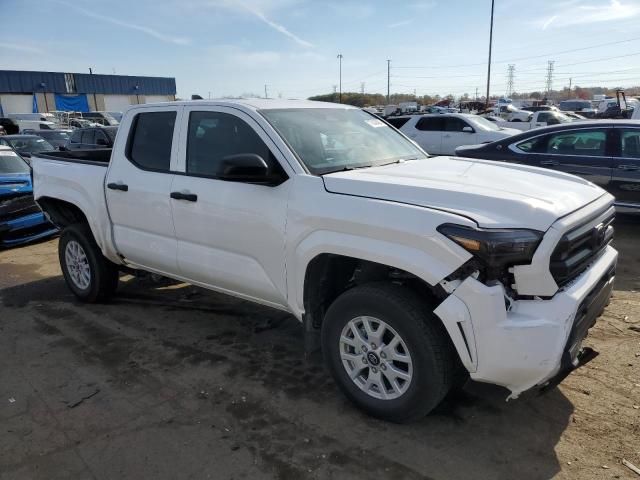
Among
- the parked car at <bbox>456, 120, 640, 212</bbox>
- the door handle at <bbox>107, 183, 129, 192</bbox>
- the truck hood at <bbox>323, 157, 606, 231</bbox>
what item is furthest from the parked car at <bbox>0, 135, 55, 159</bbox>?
the truck hood at <bbox>323, 157, 606, 231</bbox>

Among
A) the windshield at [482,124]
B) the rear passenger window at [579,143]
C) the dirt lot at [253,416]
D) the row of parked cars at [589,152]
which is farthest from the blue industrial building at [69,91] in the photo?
the dirt lot at [253,416]

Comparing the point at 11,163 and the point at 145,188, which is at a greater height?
the point at 145,188

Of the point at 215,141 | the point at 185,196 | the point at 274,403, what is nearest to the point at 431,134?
the point at 215,141

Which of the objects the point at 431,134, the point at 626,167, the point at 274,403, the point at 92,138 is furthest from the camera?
the point at 431,134

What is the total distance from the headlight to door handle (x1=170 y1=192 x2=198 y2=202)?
2.10 m

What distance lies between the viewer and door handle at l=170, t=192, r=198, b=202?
3.81m

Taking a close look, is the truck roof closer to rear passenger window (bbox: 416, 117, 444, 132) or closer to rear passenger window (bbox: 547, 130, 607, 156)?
rear passenger window (bbox: 547, 130, 607, 156)

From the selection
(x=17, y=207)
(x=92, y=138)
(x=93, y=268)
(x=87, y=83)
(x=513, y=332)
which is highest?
(x=87, y=83)

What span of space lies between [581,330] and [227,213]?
2333 mm

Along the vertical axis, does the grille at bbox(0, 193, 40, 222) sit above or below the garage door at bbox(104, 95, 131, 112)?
below

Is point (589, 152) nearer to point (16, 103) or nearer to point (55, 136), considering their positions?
point (55, 136)

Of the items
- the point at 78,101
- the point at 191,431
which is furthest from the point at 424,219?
the point at 78,101

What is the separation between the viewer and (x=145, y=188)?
424 centimetres

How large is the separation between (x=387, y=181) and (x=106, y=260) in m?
3.35
